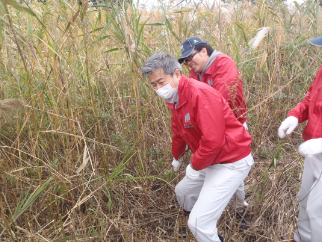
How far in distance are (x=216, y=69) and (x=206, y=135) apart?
950 mm

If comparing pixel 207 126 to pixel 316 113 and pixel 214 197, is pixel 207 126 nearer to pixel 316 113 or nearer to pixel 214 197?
pixel 214 197

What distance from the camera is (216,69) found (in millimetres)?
2154

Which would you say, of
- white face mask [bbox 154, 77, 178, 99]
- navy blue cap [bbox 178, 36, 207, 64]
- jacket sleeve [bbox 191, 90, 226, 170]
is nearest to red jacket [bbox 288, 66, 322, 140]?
jacket sleeve [bbox 191, 90, 226, 170]

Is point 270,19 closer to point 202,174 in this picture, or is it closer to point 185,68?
point 185,68

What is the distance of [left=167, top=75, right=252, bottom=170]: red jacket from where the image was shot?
4.57 feet

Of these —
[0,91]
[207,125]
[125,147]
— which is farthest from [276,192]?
[0,91]

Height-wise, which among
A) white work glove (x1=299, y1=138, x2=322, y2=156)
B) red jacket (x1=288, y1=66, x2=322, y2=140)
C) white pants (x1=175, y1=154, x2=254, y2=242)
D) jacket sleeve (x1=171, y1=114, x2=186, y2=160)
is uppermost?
red jacket (x1=288, y1=66, x2=322, y2=140)

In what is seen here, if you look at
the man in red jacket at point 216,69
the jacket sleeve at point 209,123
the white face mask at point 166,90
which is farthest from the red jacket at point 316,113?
the white face mask at point 166,90

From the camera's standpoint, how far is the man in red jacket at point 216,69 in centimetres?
205

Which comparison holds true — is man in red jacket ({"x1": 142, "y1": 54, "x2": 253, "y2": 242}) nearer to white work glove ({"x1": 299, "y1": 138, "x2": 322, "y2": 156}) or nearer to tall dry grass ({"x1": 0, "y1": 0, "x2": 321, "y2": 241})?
tall dry grass ({"x1": 0, "y1": 0, "x2": 321, "y2": 241})

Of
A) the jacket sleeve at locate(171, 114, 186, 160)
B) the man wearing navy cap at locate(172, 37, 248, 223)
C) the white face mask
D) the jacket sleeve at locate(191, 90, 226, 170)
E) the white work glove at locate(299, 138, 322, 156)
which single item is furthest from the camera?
the man wearing navy cap at locate(172, 37, 248, 223)

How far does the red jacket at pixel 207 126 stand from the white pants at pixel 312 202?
14.3 inches

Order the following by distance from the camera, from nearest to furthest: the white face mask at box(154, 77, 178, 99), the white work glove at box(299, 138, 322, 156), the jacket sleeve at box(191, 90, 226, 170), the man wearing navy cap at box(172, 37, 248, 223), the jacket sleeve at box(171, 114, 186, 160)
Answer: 1. the white work glove at box(299, 138, 322, 156)
2. the jacket sleeve at box(191, 90, 226, 170)
3. the white face mask at box(154, 77, 178, 99)
4. the jacket sleeve at box(171, 114, 186, 160)
5. the man wearing navy cap at box(172, 37, 248, 223)

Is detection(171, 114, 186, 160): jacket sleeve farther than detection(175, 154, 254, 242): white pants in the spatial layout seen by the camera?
→ Yes
